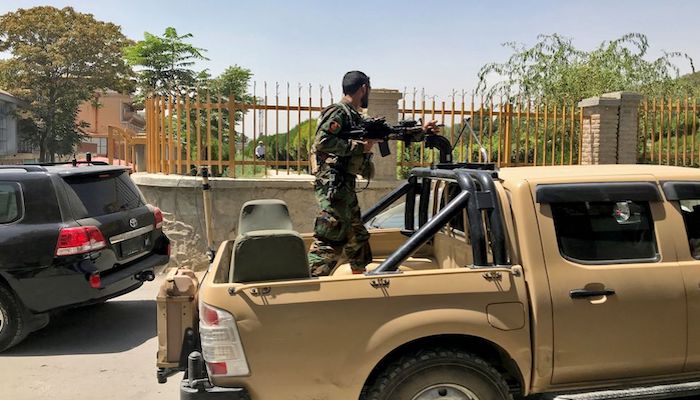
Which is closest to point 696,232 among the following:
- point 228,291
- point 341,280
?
point 341,280

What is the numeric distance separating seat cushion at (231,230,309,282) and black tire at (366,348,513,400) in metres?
0.60

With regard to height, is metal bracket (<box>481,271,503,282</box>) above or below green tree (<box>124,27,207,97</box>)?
below

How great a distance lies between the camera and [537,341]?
2.64 metres

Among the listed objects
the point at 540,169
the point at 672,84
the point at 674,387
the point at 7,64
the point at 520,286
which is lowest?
the point at 674,387

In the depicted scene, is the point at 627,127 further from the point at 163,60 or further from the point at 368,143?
the point at 163,60

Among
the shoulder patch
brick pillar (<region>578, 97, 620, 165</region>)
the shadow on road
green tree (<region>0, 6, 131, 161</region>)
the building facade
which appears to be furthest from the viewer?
the building facade

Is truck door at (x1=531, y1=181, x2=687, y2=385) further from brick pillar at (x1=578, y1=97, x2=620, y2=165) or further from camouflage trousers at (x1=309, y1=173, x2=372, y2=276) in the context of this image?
brick pillar at (x1=578, y1=97, x2=620, y2=165)

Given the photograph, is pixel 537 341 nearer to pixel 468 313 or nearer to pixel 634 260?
pixel 468 313

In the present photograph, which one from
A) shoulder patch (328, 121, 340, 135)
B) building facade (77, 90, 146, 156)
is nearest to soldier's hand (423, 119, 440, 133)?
shoulder patch (328, 121, 340, 135)

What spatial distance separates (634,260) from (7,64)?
37950 mm

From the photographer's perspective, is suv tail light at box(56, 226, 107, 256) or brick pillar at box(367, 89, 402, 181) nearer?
suv tail light at box(56, 226, 107, 256)

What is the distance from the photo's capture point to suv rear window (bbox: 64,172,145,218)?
507cm

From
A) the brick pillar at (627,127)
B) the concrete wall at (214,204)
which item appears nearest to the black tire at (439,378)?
the concrete wall at (214,204)

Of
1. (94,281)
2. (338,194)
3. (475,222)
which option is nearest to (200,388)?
(475,222)
